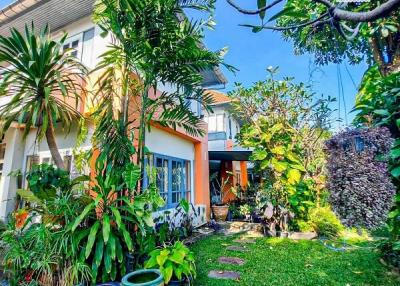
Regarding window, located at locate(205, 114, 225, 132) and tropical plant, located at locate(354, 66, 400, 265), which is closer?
tropical plant, located at locate(354, 66, 400, 265)

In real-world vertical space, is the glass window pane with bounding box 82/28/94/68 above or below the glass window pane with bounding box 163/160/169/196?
above

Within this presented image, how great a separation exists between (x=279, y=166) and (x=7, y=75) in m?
7.39

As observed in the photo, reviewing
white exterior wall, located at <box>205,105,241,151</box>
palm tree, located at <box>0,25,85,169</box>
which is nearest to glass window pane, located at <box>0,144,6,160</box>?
palm tree, located at <box>0,25,85,169</box>

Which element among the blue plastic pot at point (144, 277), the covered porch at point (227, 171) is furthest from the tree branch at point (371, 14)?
the covered porch at point (227, 171)

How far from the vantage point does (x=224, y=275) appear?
15.3 feet

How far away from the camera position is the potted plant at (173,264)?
374 cm

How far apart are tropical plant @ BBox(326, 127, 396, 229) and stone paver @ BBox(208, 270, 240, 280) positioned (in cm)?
234

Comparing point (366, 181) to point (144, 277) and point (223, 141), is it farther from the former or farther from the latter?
point (223, 141)

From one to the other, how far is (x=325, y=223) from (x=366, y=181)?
16.5 feet

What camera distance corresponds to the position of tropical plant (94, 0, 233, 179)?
14.8ft

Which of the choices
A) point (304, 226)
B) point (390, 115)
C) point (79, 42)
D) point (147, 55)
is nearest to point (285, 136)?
point (304, 226)

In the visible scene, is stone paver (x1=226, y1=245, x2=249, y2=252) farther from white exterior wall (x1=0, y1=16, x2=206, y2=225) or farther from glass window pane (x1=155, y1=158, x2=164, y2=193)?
glass window pane (x1=155, y1=158, x2=164, y2=193)

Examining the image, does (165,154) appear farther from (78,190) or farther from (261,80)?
(261,80)

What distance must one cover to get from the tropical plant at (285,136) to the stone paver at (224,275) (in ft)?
11.7
